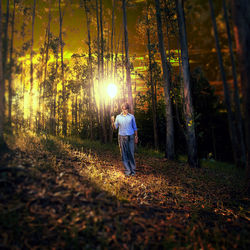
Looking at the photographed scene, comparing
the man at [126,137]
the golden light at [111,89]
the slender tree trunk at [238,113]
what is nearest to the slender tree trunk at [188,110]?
the man at [126,137]

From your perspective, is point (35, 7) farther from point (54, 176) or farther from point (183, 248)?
point (183, 248)

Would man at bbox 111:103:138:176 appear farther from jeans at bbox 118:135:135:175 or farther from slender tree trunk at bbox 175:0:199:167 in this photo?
slender tree trunk at bbox 175:0:199:167

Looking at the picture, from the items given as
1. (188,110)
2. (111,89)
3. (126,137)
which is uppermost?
(111,89)

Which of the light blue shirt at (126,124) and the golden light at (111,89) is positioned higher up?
the golden light at (111,89)

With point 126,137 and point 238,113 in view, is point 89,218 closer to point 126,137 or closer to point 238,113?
point 126,137

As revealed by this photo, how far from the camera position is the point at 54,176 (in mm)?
3689

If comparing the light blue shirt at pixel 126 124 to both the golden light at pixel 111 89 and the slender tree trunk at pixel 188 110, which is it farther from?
the golden light at pixel 111 89

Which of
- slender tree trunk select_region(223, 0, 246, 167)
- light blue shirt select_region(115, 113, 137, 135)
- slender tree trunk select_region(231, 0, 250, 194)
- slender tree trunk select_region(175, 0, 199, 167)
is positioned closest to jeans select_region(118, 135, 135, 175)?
light blue shirt select_region(115, 113, 137, 135)

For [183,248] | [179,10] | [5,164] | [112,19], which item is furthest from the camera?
[112,19]

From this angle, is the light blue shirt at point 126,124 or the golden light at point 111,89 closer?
the light blue shirt at point 126,124

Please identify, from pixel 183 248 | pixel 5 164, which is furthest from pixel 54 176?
pixel 183 248

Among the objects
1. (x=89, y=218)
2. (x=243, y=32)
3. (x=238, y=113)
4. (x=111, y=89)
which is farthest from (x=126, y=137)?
(x=111, y=89)

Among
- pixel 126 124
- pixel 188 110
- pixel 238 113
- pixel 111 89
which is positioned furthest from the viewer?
pixel 111 89

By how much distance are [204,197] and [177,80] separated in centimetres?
800
